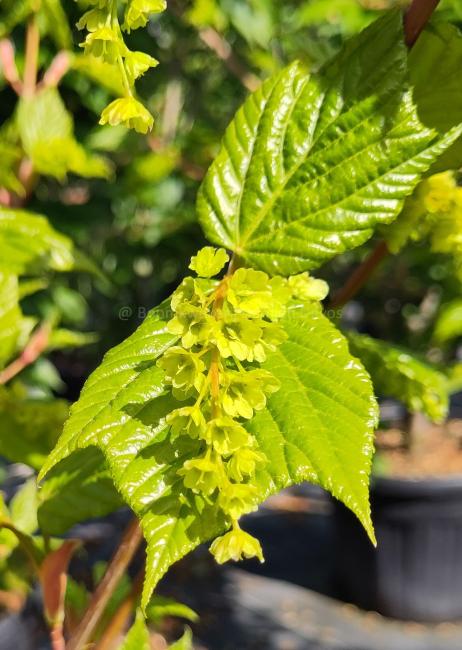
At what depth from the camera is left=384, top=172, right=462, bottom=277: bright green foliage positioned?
0.78 meters

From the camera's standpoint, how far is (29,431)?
1.05 meters

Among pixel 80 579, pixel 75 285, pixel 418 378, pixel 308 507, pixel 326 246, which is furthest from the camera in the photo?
pixel 75 285

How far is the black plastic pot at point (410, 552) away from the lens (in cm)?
265

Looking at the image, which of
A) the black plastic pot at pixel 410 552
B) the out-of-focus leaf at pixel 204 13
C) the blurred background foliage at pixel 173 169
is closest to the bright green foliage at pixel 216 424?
the blurred background foliage at pixel 173 169

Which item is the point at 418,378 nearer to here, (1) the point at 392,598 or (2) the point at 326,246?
(2) the point at 326,246

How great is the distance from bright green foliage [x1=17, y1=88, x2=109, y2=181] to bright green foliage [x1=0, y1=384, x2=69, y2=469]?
2.18ft

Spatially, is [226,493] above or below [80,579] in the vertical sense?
above

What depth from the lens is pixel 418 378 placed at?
3.37ft

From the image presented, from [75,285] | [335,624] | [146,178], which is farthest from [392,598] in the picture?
[75,285]

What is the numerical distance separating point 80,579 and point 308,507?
1.22 metres

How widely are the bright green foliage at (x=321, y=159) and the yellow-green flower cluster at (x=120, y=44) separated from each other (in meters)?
0.13

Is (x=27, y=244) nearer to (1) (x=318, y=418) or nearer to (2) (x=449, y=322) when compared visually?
(1) (x=318, y=418)

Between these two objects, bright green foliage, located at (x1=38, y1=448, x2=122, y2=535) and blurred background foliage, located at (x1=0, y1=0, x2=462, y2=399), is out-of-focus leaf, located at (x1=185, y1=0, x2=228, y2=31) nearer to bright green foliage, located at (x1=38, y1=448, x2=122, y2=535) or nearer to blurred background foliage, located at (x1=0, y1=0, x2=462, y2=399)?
blurred background foliage, located at (x1=0, y1=0, x2=462, y2=399)

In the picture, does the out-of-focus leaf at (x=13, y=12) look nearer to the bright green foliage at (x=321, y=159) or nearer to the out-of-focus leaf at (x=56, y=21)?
the out-of-focus leaf at (x=56, y=21)
